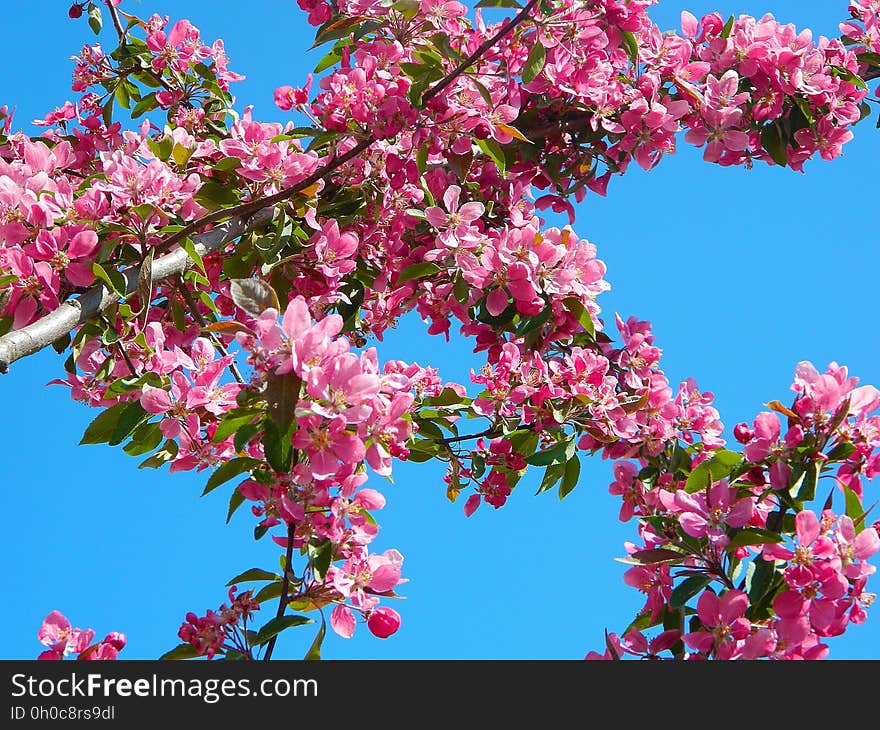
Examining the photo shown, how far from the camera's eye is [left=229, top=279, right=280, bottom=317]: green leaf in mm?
1634

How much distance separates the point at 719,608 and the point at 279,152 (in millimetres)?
1540

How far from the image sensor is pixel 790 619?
1.72m

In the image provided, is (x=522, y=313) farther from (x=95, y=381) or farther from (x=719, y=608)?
(x=95, y=381)

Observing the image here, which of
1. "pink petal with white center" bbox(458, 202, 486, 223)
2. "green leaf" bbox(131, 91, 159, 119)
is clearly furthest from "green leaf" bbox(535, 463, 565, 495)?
"green leaf" bbox(131, 91, 159, 119)

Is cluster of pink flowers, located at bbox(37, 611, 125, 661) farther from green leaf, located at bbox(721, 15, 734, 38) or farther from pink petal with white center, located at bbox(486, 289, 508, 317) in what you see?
green leaf, located at bbox(721, 15, 734, 38)

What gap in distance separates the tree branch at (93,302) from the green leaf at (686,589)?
1346mm

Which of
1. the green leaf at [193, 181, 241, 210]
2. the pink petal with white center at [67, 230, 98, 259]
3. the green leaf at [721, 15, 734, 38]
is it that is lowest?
the pink petal with white center at [67, 230, 98, 259]

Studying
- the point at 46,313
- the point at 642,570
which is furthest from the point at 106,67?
the point at 642,570

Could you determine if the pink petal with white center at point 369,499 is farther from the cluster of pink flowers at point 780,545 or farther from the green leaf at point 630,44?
the green leaf at point 630,44

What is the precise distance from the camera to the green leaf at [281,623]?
176cm

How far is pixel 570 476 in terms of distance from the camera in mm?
2645

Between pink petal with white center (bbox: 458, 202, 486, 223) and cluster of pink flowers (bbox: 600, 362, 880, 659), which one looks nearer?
cluster of pink flowers (bbox: 600, 362, 880, 659)

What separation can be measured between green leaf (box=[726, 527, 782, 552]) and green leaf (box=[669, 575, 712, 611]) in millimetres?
96

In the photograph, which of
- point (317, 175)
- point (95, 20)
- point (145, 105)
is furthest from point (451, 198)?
point (95, 20)
